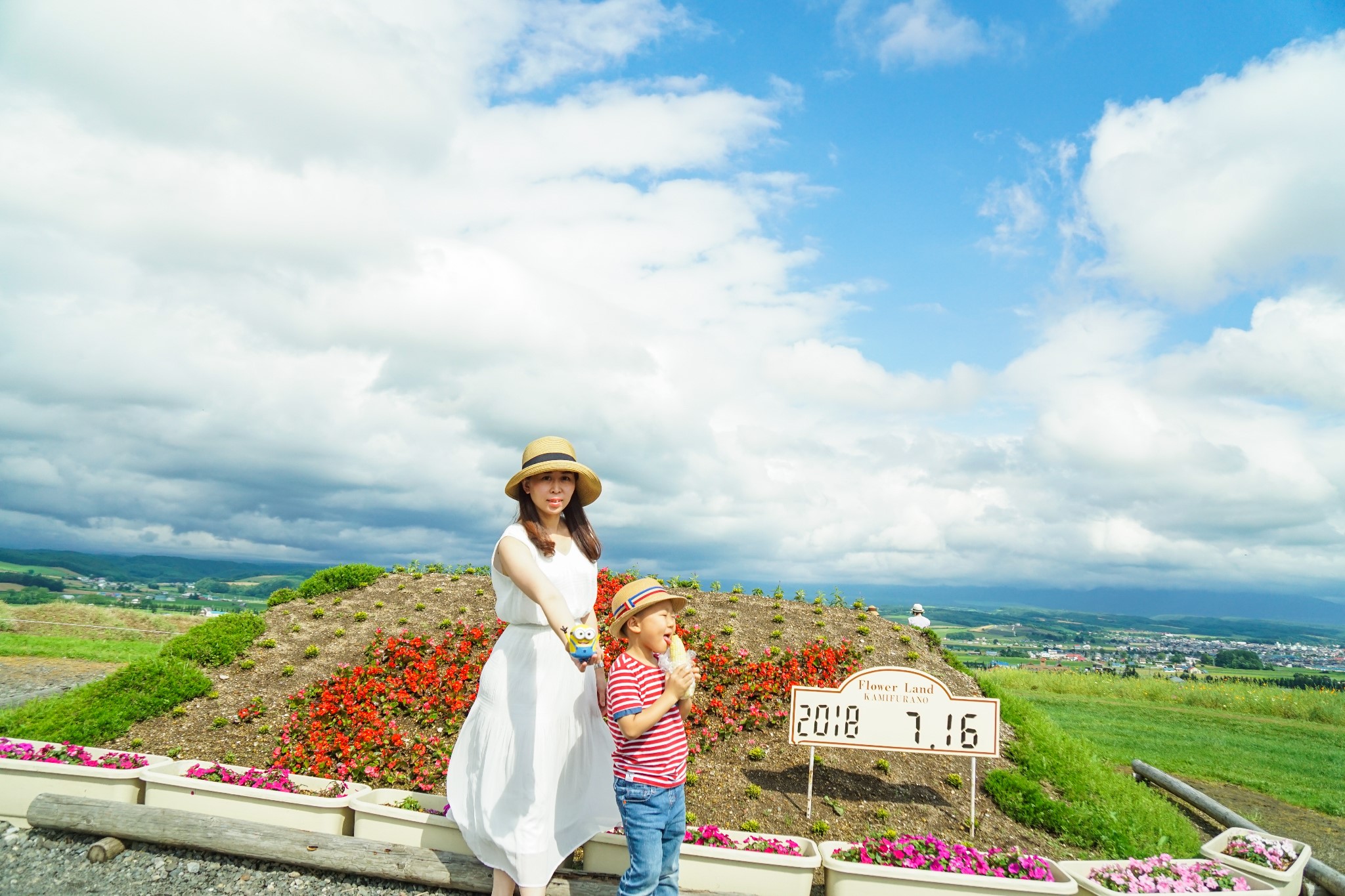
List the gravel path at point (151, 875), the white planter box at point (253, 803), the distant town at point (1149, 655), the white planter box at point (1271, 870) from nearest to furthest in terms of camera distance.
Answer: the gravel path at point (151, 875) → the white planter box at point (1271, 870) → the white planter box at point (253, 803) → the distant town at point (1149, 655)

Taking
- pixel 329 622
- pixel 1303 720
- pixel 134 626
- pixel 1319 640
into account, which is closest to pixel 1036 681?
pixel 1303 720

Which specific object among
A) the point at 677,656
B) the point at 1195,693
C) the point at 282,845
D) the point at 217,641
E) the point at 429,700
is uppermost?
the point at 677,656

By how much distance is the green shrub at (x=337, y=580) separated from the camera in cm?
1099

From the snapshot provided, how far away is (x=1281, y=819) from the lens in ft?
25.9

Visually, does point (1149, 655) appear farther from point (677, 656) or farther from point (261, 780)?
point (261, 780)

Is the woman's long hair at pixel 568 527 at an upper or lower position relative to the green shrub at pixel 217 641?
upper

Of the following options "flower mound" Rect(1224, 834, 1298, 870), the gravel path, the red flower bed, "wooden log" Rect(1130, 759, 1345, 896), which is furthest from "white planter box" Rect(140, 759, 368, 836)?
"wooden log" Rect(1130, 759, 1345, 896)

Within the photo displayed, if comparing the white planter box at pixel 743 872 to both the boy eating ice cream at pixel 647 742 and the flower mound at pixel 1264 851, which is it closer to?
the boy eating ice cream at pixel 647 742

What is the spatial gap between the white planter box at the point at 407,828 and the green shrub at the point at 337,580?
6.59m

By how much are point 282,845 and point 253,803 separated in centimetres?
64

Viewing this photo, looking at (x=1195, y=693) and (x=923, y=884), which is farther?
(x=1195, y=693)

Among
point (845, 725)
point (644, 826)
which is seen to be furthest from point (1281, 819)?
point (644, 826)

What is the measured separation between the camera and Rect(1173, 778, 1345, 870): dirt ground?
6.93 meters

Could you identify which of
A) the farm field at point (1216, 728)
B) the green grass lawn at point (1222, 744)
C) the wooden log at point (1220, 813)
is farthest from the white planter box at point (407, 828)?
the green grass lawn at point (1222, 744)
